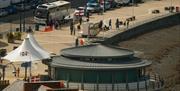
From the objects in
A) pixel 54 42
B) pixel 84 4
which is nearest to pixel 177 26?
pixel 84 4

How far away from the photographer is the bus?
93525 millimetres

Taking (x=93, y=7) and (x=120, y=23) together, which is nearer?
(x=120, y=23)

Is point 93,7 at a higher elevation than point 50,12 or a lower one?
lower

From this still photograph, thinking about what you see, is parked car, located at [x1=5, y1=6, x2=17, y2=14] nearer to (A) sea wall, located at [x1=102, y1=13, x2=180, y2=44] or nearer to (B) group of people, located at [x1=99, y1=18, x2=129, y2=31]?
(B) group of people, located at [x1=99, y1=18, x2=129, y2=31]

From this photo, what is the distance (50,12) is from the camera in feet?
309

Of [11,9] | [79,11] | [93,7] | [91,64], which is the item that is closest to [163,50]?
[79,11]

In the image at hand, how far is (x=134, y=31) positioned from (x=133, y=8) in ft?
53.3

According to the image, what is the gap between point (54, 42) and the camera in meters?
79.4

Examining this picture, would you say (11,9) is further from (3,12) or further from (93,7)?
(93,7)

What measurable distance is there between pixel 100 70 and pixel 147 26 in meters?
57.3

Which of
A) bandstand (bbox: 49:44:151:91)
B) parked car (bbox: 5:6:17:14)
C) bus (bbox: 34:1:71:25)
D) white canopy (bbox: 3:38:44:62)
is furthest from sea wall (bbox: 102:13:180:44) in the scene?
bandstand (bbox: 49:44:151:91)

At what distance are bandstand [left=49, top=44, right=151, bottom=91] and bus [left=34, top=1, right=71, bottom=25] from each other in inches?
1913

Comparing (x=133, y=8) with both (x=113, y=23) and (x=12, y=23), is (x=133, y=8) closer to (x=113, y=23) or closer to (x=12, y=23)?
(x=113, y=23)

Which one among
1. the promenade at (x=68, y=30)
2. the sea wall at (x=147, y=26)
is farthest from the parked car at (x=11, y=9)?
the sea wall at (x=147, y=26)
